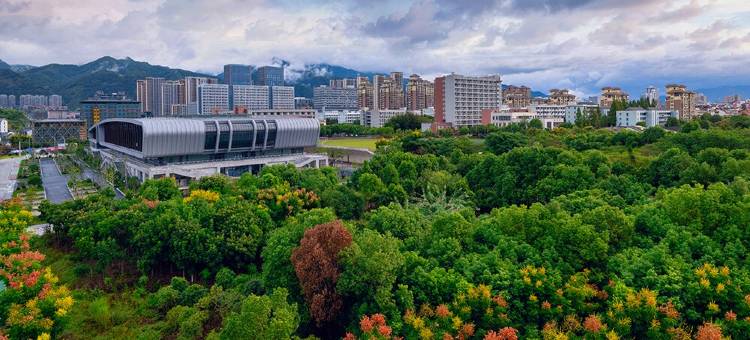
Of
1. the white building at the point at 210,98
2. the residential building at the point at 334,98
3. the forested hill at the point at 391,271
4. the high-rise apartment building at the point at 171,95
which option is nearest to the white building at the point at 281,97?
the residential building at the point at 334,98

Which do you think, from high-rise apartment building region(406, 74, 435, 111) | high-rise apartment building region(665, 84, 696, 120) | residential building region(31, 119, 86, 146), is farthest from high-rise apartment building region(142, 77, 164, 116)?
high-rise apartment building region(665, 84, 696, 120)

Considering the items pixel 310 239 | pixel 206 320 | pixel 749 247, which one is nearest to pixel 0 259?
pixel 206 320

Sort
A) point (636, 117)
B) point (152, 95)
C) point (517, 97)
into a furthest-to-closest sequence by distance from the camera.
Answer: point (152, 95) → point (517, 97) → point (636, 117)

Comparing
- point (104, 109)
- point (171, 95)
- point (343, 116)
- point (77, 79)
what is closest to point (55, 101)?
point (77, 79)

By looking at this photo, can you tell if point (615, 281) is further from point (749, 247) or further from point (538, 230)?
point (749, 247)

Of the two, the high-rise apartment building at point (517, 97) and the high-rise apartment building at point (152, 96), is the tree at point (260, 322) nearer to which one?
the high-rise apartment building at point (517, 97)

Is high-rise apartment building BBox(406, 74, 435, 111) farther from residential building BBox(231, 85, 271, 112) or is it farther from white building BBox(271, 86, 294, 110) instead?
residential building BBox(231, 85, 271, 112)

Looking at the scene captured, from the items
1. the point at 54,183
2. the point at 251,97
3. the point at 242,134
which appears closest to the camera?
the point at 54,183

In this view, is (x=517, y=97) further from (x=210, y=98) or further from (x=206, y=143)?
(x=206, y=143)
